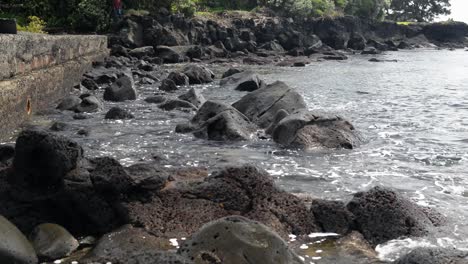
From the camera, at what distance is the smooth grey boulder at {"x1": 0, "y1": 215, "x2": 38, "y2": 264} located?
391 cm

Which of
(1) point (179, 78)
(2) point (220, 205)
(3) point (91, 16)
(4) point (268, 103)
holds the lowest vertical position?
(1) point (179, 78)

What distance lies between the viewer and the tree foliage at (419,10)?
78625 millimetres

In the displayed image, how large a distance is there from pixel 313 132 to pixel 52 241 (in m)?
5.57

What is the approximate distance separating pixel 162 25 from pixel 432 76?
52.8 ft

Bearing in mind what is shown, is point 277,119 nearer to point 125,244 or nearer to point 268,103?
point 268,103

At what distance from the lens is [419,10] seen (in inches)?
3115

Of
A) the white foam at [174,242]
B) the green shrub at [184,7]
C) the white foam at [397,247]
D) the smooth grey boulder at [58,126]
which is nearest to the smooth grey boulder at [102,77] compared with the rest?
the smooth grey boulder at [58,126]

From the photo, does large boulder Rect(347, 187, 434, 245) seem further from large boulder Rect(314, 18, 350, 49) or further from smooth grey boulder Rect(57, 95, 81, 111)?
large boulder Rect(314, 18, 350, 49)

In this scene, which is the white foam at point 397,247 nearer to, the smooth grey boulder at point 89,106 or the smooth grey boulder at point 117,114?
the smooth grey boulder at point 117,114

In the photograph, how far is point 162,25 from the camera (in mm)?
31969

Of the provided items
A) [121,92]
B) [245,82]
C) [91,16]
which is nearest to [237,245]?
[121,92]

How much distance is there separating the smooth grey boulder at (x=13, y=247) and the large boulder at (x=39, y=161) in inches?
36.4

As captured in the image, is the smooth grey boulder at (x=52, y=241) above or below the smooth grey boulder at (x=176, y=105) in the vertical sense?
above

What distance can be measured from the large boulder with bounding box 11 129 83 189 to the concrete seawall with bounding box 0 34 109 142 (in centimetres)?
392
